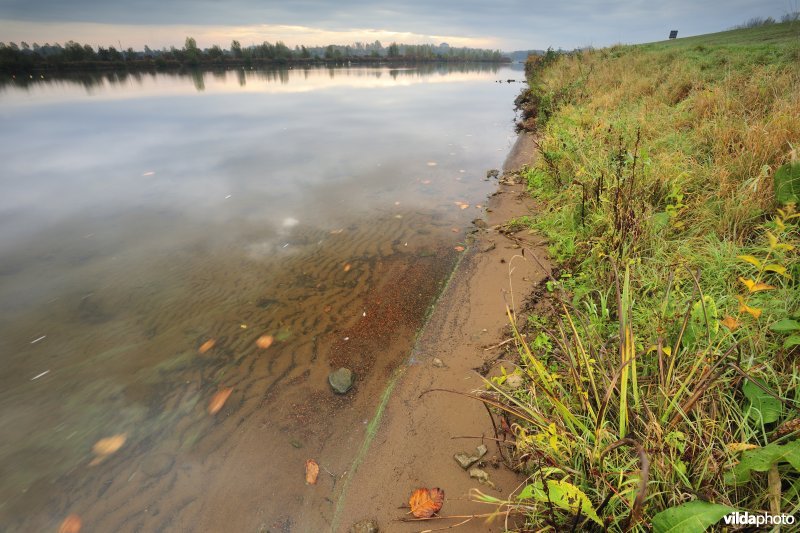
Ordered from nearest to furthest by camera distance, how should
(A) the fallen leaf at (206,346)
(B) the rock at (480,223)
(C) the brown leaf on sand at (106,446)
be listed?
(C) the brown leaf on sand at (106,446) < (A) the fallen leaf at (206,346) < (B) the rock at (480,223)

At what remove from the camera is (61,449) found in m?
2.83

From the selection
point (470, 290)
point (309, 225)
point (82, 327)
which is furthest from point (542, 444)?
point (309, 225)

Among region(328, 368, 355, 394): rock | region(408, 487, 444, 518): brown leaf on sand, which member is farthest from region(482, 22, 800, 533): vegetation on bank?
region(328, 368, 355, 394): rock

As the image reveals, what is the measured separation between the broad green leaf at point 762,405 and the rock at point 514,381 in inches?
48.7

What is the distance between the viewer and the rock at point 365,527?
6.73 ft

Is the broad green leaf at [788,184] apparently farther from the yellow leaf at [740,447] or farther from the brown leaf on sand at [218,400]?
the brown leaf on sand at [218,400]

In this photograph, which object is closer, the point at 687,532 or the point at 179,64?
the point at 687,532

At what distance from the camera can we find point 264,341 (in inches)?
150

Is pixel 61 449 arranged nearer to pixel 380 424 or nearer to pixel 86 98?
pixel 380 424

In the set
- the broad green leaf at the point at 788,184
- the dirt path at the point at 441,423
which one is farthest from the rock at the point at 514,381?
the broad green leaf at the point at 788,184

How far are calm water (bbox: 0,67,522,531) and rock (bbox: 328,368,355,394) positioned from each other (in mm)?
79

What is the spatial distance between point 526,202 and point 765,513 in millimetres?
5519

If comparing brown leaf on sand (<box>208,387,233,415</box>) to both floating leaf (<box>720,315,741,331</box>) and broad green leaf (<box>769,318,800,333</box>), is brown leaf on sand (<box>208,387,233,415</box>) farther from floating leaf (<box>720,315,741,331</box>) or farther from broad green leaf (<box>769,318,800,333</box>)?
broad green leaf (<box>769,318,800,333</box>)

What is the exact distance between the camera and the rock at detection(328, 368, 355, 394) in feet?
10.4
